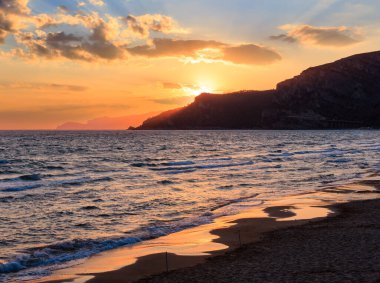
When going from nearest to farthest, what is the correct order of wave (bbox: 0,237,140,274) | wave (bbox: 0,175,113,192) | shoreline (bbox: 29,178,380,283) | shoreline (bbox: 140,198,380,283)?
shoreline (bbox: 140,198,380,283)
shoreline (bbox: 29,178,380,283)
wave (bbox: 0,237,140,274)
wave (bbox: 0,175,113,192)

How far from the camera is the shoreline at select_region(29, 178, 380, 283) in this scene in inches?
522

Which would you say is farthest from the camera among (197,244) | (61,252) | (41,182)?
(41,182)

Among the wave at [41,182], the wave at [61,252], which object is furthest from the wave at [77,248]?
the wave at [41,182]

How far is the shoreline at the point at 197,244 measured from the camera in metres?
13.2

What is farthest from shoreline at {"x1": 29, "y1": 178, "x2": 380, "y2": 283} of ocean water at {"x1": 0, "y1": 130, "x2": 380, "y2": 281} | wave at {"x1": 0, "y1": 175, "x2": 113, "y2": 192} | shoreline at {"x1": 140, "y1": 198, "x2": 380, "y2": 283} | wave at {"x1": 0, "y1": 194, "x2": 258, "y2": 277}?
wave at {"x1": 0, "y1": 175, "x2": 113, "y2": 192}

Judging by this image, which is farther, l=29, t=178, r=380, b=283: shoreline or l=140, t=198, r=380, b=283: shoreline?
l=29, t=178, r=380, b=283: shoreline

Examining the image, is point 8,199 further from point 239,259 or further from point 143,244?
point 239,259

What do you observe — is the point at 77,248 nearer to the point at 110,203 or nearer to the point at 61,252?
the point at 61,252

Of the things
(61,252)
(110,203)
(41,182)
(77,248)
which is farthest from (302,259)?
(41,182)

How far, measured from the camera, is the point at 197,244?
54.5 feet

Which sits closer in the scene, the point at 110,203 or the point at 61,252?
the point at 61,252

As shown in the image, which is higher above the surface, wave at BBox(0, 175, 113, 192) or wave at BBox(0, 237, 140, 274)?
wave at BBox(0, 175, 113, 192)

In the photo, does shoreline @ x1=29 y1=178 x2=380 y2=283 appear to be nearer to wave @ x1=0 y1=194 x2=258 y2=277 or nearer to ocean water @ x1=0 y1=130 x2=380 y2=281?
wave @ x1=0 y1=194 x2=258 y2=277

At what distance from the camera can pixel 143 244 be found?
56.1 ft
